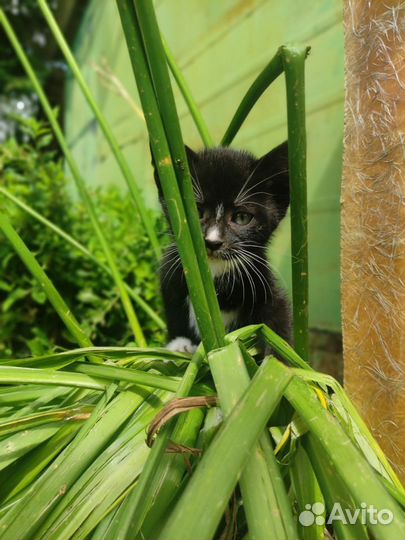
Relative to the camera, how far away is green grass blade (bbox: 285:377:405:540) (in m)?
0.49

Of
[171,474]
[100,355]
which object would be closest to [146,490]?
[171,474]

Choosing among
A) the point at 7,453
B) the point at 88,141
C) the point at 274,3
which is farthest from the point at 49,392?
the point at 88,141

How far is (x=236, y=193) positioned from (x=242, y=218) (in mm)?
62

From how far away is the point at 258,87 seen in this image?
0.83 meters

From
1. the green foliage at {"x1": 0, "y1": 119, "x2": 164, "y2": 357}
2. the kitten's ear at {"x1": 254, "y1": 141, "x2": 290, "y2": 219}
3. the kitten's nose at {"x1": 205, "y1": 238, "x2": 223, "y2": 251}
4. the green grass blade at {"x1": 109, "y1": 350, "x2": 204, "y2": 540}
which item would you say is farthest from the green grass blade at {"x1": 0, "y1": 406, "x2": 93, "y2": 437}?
the green foliage at {"x1": 0, "y1": 119, "x2": 164, "y2": 357}

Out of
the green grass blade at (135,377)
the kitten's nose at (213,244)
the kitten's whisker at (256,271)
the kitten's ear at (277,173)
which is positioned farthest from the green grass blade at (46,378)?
the kitten's ear at (277,173)

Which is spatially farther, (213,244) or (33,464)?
(213,244)

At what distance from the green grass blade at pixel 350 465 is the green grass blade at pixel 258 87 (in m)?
0.42

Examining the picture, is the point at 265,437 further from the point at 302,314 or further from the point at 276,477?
the point at 302,314

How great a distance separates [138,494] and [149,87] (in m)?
0.44

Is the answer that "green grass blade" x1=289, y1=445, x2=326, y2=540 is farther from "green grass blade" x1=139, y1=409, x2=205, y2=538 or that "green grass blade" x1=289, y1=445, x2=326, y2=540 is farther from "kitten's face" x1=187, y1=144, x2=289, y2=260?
"kitten's face" x1=187, y1=144, x2=289, y2=260

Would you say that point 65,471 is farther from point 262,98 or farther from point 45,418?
point 262,98

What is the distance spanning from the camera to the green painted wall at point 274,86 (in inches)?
76.3

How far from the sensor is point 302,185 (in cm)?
69
